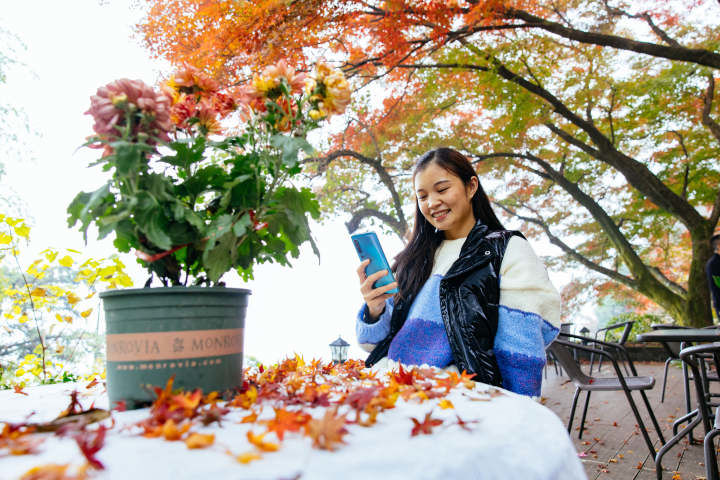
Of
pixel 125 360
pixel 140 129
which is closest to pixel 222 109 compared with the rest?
pixel 140 129

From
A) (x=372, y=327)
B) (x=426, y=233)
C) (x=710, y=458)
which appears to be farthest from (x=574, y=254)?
(x=372, y=327)

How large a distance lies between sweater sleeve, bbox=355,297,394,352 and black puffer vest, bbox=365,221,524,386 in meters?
0.26

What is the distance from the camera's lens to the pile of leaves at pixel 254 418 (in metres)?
0.47

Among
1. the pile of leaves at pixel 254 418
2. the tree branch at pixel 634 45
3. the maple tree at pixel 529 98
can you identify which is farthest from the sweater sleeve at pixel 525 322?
the tree branch at pixel 634 45

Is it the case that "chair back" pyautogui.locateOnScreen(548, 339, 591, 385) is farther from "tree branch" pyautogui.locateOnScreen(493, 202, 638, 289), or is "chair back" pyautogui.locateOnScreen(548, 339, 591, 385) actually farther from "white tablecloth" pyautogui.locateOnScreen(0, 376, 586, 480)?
"tree branch" pyautogui.locateOnScreen(493, 202, 638, 289)

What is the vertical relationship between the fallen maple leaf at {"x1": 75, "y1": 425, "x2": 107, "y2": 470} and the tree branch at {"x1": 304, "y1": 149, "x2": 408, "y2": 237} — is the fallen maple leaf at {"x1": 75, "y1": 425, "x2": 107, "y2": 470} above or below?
below

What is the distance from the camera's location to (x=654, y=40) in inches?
274

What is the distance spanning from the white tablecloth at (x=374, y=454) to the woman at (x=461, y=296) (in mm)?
585

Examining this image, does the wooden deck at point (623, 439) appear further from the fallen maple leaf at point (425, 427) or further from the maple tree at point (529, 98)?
the maple tree at point (529, 98)

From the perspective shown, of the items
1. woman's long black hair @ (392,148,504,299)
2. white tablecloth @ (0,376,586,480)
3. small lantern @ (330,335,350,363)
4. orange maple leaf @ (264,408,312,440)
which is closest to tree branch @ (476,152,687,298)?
small lantern @ (330,335,350,363)

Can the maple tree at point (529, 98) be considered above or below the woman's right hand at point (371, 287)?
above

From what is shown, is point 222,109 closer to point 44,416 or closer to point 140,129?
point 140,129

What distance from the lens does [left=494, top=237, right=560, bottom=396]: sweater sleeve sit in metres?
1.30

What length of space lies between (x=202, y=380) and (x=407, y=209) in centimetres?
801
